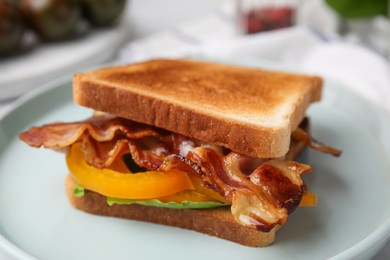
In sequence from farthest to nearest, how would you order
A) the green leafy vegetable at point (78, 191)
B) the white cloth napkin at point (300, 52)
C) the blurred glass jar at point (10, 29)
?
the blurred glass jar at point (10, 29), the white cloth napkin at point (300, 52), the green leafy vegetable at point (78, 191)

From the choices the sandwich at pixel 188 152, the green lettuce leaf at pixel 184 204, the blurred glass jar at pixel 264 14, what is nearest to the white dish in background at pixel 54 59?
the blurred glass jar at pixel 264 14

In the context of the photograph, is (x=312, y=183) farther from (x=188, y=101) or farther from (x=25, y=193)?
(x=25, y=193)

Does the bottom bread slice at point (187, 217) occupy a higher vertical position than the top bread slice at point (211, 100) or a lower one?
lower

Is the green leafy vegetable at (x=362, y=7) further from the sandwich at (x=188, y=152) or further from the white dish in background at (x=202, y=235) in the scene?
the sandwich at (x=188, y=152)

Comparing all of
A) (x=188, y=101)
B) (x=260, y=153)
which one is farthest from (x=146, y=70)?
(x=260, y=153)

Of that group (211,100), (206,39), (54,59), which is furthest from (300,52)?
(211,100)

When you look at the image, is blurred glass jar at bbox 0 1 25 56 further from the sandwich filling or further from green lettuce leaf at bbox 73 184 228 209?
green lettuce leaf at bbox 73 184 228 209
